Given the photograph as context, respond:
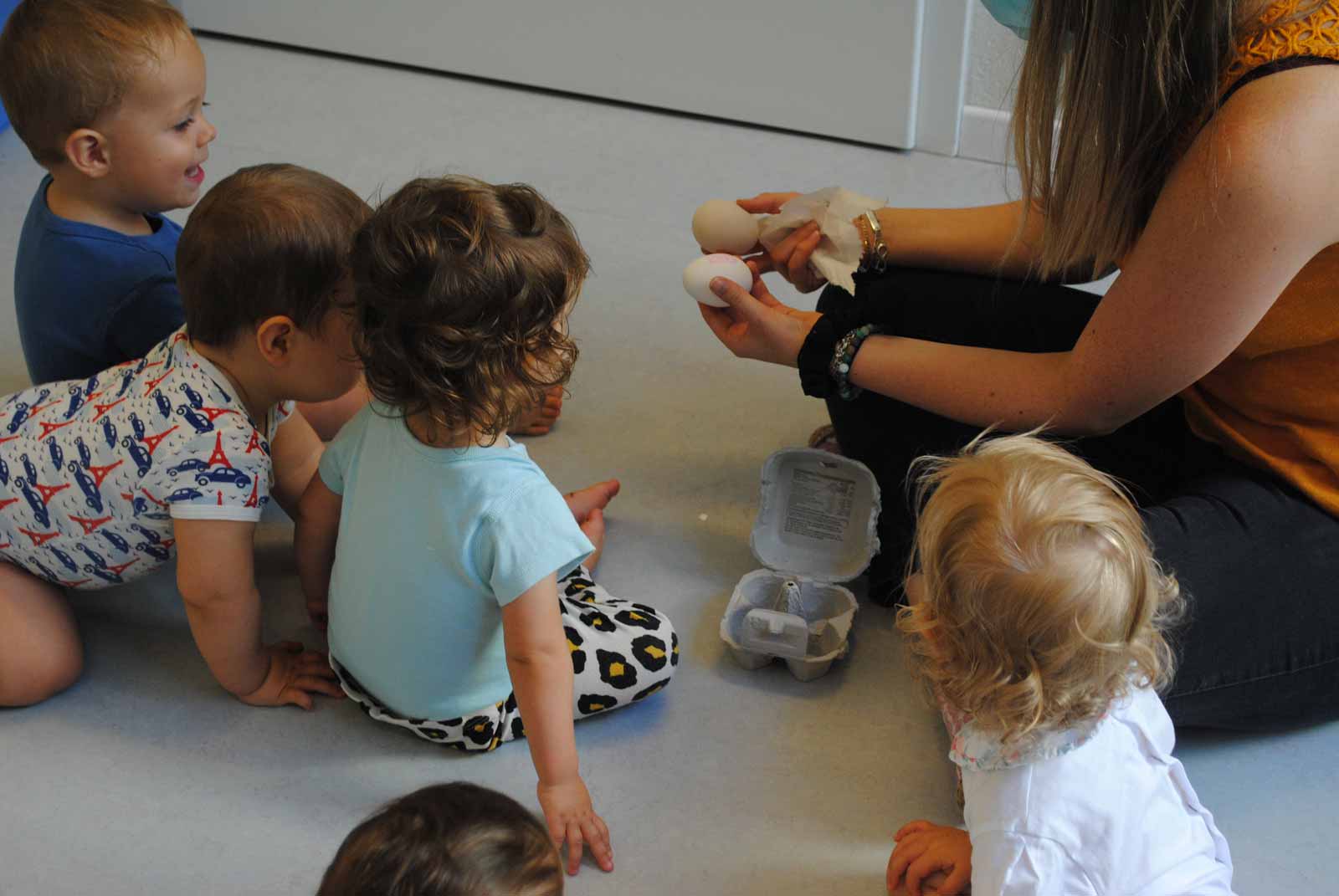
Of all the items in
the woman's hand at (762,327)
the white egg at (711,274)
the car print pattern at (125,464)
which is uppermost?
the white egg at (711,274)

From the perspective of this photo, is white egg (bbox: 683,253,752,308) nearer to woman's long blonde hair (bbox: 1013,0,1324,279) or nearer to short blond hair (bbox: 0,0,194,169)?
woman's long blonde hair (bbox: 1013,0,1324,279)

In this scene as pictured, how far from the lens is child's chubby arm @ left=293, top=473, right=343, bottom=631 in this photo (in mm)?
1246

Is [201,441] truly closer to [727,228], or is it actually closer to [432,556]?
[432,556]

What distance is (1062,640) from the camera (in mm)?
896

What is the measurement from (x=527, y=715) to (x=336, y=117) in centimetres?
150

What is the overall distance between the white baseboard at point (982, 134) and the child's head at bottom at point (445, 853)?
167 cm

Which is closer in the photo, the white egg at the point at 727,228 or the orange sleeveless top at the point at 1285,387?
the orange sleeveless top at the point at 1285,387

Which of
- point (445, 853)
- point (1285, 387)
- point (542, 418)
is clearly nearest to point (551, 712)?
point (445, 853)

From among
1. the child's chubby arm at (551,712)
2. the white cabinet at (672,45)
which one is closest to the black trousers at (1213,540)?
the child's chubby arm at (551,712)

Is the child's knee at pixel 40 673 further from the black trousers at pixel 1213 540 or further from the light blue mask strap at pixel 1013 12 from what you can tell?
the light blue mask strap at pixel 1013 12

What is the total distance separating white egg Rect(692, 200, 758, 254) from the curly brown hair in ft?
1.42

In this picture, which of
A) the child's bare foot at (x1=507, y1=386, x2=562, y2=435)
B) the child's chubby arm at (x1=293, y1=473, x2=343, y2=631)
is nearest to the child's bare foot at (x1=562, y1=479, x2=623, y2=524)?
the child's bare foot at (x1=507, y1=386, x2=562, y2=435)

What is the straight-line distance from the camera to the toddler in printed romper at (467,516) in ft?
3.24

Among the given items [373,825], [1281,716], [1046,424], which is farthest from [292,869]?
[1281,716]
